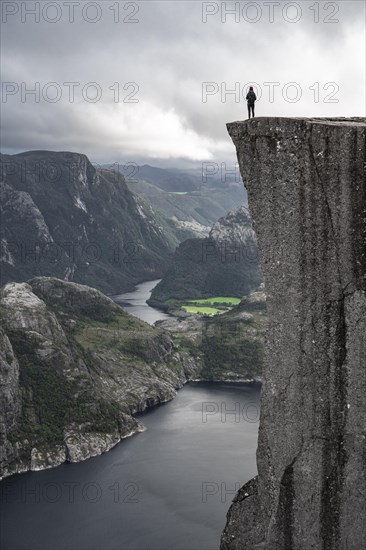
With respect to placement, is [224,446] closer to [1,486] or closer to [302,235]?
[1,486]

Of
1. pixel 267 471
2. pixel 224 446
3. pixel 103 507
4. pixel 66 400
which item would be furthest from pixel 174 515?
pixel 267 471

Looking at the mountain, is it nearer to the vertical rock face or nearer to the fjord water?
the fjord water

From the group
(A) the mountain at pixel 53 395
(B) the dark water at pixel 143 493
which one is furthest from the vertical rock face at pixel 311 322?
(A) the mountain at pixel 53 395

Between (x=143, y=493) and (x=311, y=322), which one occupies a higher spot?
(x=311, y=322)

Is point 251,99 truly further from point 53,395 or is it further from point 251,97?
point 53,395

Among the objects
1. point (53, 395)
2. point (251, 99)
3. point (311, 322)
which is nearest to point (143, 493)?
point (53, 395)

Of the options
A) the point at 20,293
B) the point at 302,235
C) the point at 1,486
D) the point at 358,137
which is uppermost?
the point at 358,137
